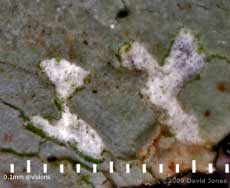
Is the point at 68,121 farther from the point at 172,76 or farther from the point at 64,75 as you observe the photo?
the point at 172,76

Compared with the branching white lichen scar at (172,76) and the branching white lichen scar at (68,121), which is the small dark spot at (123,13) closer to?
the branching white lichen scar at (172,76)

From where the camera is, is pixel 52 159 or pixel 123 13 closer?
pixel 123 13

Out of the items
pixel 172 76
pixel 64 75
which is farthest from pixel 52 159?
pixel 172 76

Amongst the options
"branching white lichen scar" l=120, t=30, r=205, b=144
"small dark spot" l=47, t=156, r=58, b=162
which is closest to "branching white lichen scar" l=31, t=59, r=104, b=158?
"small dark spot" l=47, t=156, r=58, b=162

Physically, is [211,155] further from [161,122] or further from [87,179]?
[87,179]

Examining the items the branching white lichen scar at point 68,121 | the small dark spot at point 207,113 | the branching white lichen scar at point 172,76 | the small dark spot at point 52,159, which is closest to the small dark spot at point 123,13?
the branching white lichen scar at point 172,76

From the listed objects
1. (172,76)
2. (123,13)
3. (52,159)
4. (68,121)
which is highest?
(123,13)
